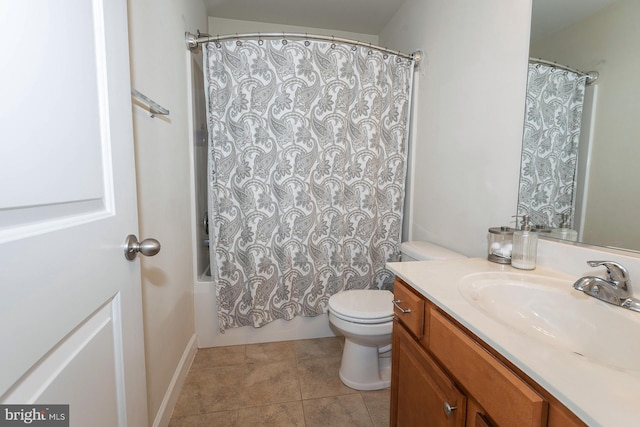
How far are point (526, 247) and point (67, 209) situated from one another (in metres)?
1.33

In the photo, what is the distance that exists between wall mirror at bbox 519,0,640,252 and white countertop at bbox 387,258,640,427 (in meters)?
0.32

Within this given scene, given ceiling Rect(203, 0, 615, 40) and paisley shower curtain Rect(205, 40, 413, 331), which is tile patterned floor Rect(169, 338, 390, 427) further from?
ceiling Rect(203, 0, 615, 40)

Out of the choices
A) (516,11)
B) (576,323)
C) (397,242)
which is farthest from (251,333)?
(516,11)

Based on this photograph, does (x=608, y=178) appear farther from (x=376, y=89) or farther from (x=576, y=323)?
(x=376, y=89)

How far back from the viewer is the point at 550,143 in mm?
1087

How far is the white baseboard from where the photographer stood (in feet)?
4.12

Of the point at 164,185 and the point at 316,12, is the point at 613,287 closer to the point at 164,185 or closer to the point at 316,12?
the point at 164,185

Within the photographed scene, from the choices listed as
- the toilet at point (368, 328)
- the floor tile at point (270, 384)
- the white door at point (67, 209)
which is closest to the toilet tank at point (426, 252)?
the toilet at point (368, 328)

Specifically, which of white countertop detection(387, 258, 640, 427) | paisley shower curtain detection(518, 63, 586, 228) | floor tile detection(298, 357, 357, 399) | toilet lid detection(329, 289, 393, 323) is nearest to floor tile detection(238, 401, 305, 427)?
floor tile detection(298, 357, 357, 399)

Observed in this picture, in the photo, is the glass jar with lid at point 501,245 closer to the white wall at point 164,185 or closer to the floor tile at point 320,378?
the floor tile at point 320,378

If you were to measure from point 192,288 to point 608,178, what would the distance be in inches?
81.5

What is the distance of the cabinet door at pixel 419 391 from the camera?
2.44 feet

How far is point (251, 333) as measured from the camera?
197cm

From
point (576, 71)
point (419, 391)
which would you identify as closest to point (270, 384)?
point (419, 391)
